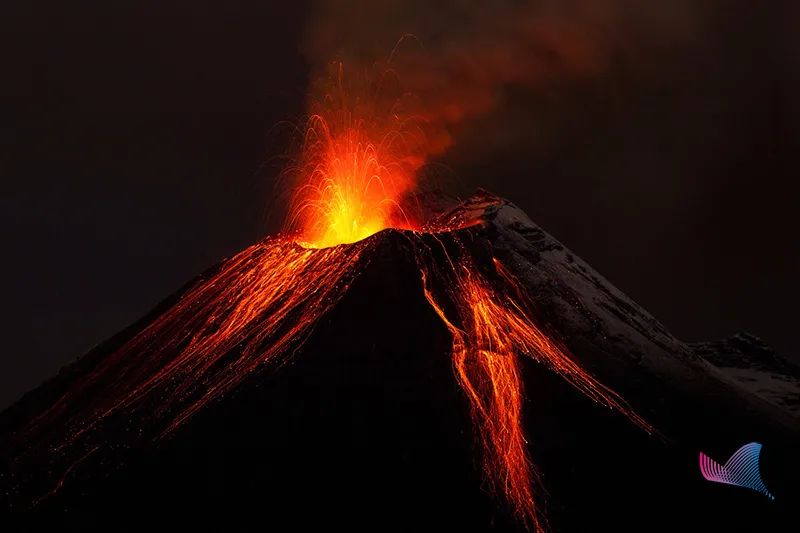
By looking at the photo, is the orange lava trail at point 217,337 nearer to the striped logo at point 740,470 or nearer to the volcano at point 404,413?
the volcano at point 404,413

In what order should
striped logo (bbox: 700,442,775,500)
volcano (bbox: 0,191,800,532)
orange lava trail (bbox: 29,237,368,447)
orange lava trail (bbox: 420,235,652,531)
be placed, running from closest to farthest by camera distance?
volcano (bbox: 0,191,800,532) → orange lava trail (bbox: 420,235,652,531) → striped logo (bbox: 700,442,775,500) → orange lava trail (bbox: 29,237,368,447)

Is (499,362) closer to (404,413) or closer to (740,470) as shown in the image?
(404,413)

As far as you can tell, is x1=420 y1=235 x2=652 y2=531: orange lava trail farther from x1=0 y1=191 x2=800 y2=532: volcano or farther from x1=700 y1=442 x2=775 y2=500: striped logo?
x1=700 y1=442 x2=775 y2=500: striped logo

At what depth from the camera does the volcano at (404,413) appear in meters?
17.8

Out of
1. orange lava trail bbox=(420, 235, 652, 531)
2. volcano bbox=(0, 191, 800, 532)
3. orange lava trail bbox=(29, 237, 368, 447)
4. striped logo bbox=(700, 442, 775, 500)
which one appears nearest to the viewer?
volcano bbox=(0, 191, 800, 532)

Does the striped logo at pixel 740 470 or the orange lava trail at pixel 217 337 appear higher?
the orange lava trail at pixel 217 337

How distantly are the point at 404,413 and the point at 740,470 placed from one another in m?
8.46

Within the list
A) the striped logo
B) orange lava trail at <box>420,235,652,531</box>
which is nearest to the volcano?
orange lava trail at <box>420,235,652,531</box>

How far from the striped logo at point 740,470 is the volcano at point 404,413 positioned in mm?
286

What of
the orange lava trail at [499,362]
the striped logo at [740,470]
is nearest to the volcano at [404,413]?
the orange lava trail at [499,362]

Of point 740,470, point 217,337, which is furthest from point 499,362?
point 217,337

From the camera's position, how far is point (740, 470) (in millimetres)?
21047

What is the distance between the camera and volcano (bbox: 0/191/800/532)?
17.8 metres

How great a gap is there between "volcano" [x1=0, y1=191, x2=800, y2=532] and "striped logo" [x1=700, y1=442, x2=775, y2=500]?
286 millimetres
